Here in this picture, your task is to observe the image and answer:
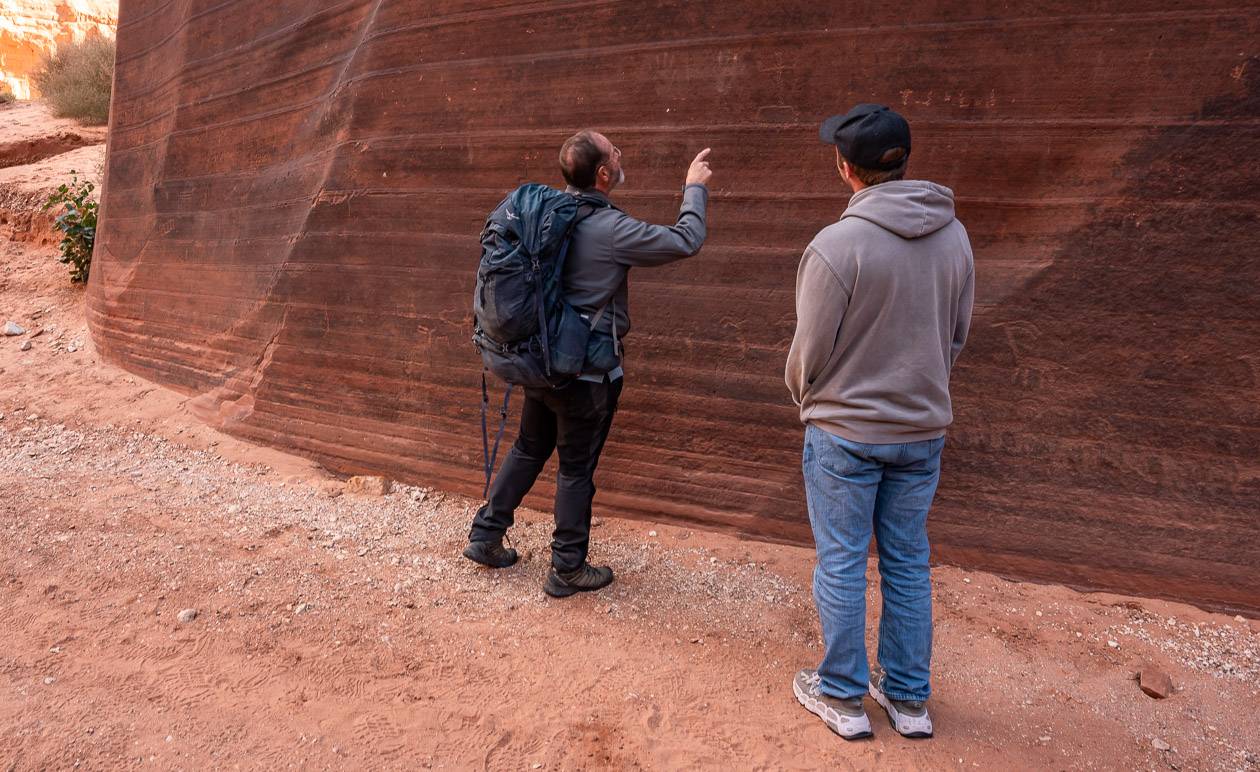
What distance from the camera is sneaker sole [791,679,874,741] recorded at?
8.48 ft

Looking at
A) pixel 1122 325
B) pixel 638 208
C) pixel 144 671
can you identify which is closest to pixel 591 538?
pixel 638 208

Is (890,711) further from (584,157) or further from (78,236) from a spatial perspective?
(78,236)

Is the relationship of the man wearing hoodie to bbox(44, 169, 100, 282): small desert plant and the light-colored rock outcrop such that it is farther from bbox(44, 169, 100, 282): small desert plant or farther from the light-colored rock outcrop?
the light-colored rock outcrop

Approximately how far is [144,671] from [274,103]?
4070 mm

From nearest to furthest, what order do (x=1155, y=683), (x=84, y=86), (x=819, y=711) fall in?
(x=819, y=711) → (x=1155, y=683) → (x=84, y=86)

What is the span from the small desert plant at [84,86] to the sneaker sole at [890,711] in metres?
15.0

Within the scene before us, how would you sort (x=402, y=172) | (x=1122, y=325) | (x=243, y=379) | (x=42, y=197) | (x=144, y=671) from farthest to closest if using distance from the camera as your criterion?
(x=42, y=197)
(x=243, y=379)
(x=402, y=172)
(x=1122, y=325)
(x=144, y=671)

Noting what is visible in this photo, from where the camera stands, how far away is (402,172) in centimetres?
462

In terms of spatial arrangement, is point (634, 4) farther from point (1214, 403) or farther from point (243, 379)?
point (243, 379)

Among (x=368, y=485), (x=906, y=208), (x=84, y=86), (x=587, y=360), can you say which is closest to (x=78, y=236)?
(x=368, y=485)

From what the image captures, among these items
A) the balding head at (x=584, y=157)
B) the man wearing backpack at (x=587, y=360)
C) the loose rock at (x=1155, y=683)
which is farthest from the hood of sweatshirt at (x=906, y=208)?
the loose rock at (x=1155, y=683)

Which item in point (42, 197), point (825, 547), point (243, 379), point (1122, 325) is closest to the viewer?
point (825, 547)

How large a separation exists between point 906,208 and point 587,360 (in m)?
A: 1.32

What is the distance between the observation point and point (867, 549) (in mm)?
2604
